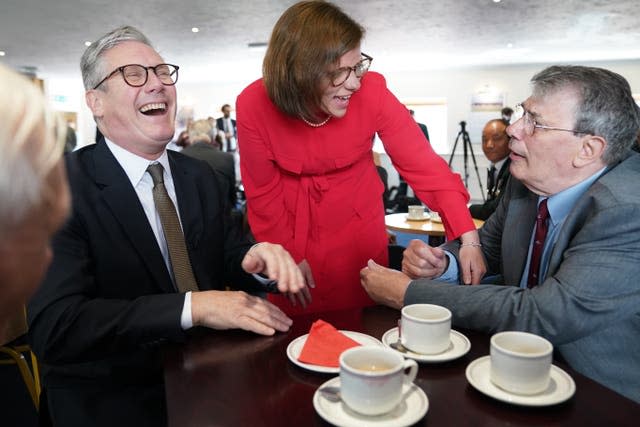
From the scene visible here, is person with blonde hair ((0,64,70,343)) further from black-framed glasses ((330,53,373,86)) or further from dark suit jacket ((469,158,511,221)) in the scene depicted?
dark suit jacket ((469,158,511,221))

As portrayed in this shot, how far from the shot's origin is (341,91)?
5.74 ft

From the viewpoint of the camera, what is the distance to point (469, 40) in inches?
372

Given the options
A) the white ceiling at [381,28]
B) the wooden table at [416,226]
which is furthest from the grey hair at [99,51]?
the white ceiling at [381,28]

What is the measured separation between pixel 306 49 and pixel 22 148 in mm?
1279

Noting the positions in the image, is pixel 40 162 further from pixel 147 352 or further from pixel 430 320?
pixel 147 352

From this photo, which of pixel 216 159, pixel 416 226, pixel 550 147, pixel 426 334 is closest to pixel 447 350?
pixel 426 334

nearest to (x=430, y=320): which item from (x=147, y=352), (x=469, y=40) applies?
(x=147, y=352)

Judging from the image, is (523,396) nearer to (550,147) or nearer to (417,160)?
(550,147)

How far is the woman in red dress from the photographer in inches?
71.9

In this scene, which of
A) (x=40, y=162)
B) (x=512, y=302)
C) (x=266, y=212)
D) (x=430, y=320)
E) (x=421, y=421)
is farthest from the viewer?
(x=266, y=212)

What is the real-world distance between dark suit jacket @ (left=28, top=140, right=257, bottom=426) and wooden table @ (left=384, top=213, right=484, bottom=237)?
2.41 metres

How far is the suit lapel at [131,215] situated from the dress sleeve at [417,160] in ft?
3.18

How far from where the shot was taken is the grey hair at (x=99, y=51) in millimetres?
1527

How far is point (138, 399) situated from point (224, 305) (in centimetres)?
31
